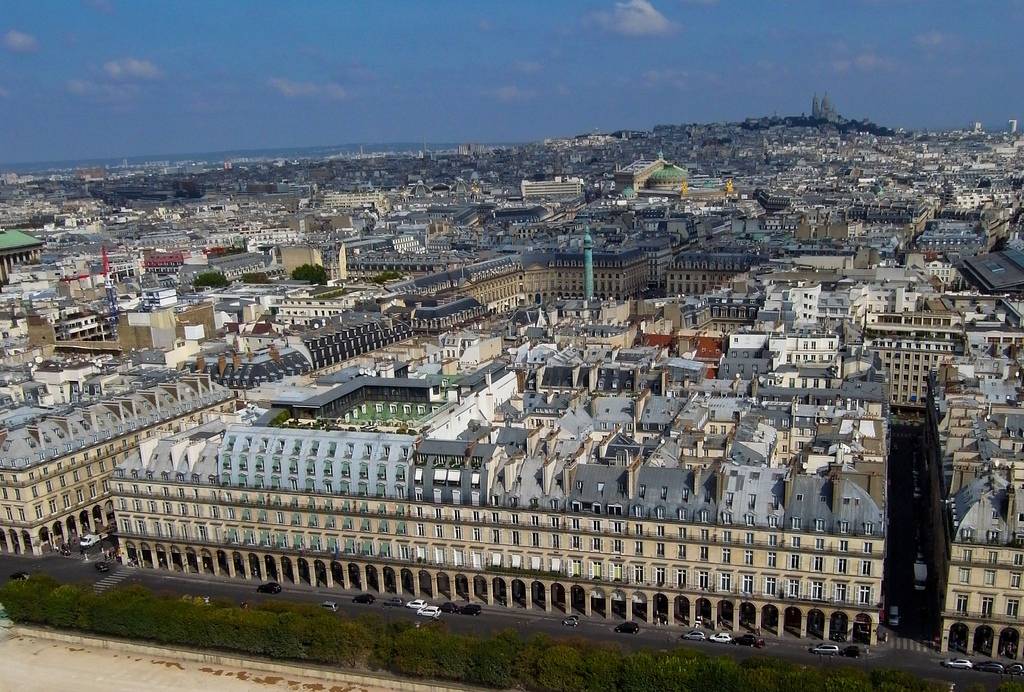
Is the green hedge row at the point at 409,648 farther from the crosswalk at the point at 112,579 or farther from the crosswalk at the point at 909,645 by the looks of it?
the crosswalk at the point at 909,645

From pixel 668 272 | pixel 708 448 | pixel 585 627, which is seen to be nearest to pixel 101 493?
pixel 585 627

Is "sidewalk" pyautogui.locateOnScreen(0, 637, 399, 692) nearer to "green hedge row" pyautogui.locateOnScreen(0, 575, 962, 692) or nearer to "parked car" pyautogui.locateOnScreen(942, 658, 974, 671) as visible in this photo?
"green hedge row" pyautogui.locateOnScreen(0, 575, 962, 692)

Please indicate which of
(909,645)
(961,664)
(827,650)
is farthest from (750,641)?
(961,664)

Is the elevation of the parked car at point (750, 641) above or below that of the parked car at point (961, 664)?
below

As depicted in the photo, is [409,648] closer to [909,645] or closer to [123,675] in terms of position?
[123,675]

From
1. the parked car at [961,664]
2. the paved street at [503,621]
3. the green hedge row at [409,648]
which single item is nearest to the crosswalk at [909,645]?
the paved street at [503,621]

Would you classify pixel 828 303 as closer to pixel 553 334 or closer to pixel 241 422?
pixel 553 334
